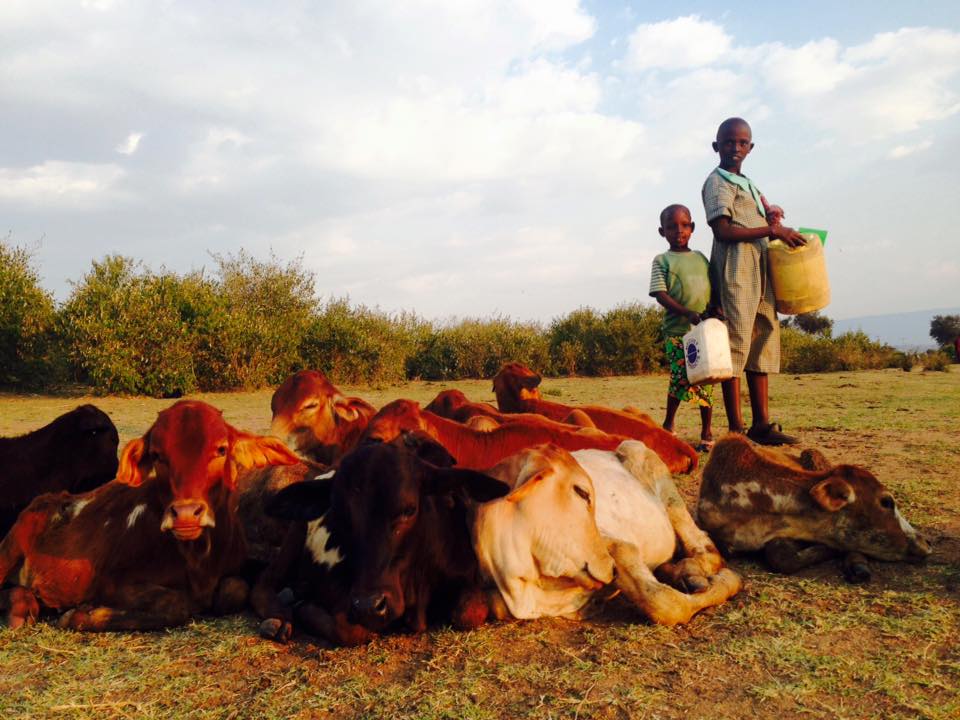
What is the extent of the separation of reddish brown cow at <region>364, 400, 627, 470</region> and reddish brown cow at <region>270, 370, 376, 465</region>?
4.37 ft

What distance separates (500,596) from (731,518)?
1.79m

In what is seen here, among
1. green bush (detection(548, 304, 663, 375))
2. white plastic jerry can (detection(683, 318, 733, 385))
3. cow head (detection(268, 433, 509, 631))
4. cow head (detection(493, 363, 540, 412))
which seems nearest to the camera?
cow head (detection(268, 433, 509, 631))

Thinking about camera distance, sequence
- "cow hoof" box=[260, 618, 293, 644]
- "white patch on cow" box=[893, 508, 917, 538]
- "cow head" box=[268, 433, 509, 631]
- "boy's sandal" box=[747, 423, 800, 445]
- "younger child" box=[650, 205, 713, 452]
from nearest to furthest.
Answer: "cow head" box=[268, 433, 509, 631], "cow hoof" box=[260, 618, 293, 644], "white patch on cow" box=[893, 508, 917, 538], "boy's sandal" box=[747, 423, 800, 445], "younger child" box=[650, 205, 713, 452]

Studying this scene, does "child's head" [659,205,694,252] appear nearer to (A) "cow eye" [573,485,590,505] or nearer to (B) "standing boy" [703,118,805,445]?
(B) "standing boy" [703,118,805,445]

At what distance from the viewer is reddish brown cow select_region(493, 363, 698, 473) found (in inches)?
275

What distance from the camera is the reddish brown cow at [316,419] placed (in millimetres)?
6570

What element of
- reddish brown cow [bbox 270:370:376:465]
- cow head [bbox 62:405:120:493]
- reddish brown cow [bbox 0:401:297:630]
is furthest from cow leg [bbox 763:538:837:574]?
cow head [bbox 62:405:120:493]

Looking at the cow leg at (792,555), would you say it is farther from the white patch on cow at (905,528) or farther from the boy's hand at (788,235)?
the boy's hand at (788,235)

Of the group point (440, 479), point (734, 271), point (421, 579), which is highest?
point (734, 271)

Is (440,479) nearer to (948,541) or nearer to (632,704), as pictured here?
(632,704)

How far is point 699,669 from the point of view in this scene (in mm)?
3115

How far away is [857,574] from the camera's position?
13.5ft

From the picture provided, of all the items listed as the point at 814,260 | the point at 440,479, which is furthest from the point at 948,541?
the point at 814,260

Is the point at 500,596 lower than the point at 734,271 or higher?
lower
